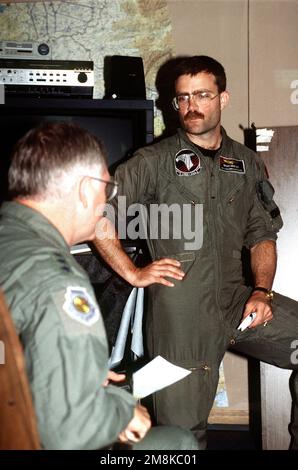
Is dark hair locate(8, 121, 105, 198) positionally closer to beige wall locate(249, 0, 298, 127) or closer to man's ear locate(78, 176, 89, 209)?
man's ear locate(78, 176, 89, 209)

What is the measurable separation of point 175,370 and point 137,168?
2.83 feet

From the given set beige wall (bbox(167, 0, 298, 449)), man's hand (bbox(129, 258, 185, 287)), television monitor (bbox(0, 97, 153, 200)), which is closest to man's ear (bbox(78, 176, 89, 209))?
man's hand (bbox(129, 258, 185, 287))

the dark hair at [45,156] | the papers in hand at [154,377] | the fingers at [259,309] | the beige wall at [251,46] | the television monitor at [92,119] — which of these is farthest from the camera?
the beige wall at [251,46]

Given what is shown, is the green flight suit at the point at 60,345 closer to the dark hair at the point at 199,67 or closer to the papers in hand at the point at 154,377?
the papers in hand at the point at 154,377

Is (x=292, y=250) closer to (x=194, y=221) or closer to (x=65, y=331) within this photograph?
(x=194, y=221)

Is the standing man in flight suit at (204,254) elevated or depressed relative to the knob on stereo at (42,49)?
depressed

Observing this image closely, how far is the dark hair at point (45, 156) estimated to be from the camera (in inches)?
39.9

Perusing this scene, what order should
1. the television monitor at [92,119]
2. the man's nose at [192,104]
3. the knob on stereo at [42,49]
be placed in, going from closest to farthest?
the man's nose at [192,104] < the television monitor at [92,119] < the knob on stereo at [42,49]

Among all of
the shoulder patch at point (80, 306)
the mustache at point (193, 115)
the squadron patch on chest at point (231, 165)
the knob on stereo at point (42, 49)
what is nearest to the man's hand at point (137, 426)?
the shoulder patch at point (80, 306)

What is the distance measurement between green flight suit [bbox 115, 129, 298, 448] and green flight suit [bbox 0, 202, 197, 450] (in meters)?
0.91

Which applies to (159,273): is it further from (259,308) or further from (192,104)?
(192,104)

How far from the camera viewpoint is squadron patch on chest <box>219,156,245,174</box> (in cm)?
196

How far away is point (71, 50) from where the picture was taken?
2828mm

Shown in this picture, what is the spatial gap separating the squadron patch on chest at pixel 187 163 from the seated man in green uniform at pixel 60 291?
0.83 m
